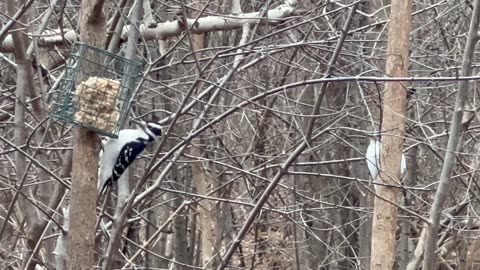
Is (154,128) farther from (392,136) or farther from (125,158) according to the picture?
(392,136)

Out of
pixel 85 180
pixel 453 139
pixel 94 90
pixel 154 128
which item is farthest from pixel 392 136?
pixel 85 180

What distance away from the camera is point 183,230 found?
8445 mm

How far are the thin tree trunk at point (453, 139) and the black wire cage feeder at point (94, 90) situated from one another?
2419 mm

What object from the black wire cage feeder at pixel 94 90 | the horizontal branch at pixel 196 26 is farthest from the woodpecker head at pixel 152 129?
the horizontal branch at pixel 196 26

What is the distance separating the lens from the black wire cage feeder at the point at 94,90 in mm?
3533

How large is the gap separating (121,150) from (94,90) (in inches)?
24.4

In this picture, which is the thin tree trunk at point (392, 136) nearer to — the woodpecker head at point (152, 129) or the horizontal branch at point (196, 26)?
the horizontal branch at point (196, 26)

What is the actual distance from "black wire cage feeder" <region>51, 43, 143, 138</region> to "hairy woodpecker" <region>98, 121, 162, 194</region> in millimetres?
248

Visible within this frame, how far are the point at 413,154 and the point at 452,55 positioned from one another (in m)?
1.30

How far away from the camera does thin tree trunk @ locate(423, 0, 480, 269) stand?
538 centimetres

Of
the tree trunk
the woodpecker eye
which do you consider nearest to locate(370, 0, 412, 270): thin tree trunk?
the woodpecker eye

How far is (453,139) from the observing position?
18.0ft

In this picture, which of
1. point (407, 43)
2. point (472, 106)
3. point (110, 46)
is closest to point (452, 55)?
point (472, 106)

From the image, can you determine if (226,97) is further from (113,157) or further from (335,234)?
(113,157)
